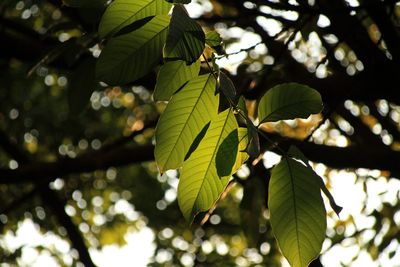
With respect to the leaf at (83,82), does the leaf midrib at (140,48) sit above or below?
above

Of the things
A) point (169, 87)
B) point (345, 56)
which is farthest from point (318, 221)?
point (345, 56)

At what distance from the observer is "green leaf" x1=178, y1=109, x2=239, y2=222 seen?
4.08ft

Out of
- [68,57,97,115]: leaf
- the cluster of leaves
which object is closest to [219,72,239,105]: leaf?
the cluster of leaves

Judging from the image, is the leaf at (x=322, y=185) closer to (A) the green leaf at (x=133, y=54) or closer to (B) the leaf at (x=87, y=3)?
(A) the green leaf at (x=133, y=54)

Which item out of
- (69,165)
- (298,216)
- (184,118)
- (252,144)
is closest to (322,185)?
(298,216)

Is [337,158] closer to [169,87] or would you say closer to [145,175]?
[169,87]

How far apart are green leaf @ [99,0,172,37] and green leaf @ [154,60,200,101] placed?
0.15 meters

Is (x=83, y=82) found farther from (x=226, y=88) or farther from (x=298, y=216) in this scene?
(x=298, y=216)

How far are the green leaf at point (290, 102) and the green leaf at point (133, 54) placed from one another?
0.26 meters

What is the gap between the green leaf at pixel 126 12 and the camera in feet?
4.02

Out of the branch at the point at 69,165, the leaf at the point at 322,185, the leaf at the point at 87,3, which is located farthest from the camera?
the branch at the point at 69,165

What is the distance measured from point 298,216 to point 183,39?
43 centimetres

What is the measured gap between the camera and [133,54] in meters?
1.24

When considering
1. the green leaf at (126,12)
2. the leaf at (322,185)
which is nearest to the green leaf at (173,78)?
the green leaf at (126,12)
